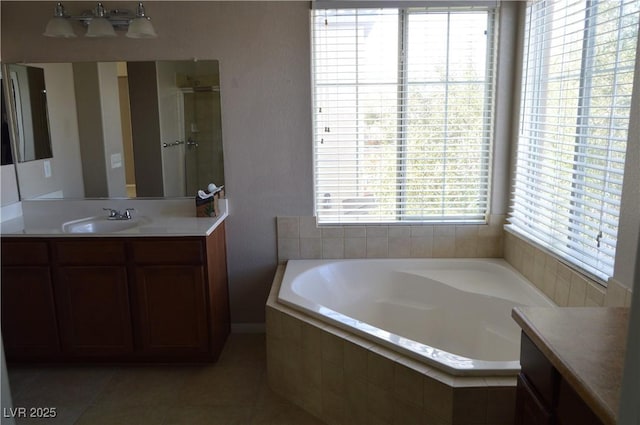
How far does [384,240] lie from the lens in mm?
3299

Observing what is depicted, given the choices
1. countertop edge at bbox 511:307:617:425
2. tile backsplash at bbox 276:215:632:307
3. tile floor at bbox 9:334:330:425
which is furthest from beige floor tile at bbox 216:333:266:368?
countertop edge at bbox 511:307:617:425

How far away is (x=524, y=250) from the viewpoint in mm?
2934

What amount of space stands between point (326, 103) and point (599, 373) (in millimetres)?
2432

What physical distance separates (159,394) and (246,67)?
6.62 feet

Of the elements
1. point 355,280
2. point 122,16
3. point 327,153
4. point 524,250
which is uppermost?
point 122,16

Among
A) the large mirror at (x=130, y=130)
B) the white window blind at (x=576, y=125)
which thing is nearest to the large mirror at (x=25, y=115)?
the large mirror at (x=130, y=130)

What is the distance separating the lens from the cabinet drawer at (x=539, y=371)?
4.09 feet

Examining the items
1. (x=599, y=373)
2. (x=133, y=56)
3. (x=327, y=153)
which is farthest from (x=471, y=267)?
(x=133, y=56)

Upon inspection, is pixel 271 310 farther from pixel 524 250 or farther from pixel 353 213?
pixel 524 250

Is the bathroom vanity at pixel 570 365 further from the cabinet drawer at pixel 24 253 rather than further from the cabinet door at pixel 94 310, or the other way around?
the cabinet drawer at pixel 24 253

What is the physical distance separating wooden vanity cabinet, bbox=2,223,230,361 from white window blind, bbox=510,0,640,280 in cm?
192

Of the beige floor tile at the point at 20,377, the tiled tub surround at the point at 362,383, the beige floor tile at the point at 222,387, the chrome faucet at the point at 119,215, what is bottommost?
Answer: the beige floor tile at the point at 222,387

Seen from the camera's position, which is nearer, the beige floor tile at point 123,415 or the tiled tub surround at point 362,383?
the tiled tub surround at point 362,383

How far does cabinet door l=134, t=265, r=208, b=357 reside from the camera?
2.78 metres
